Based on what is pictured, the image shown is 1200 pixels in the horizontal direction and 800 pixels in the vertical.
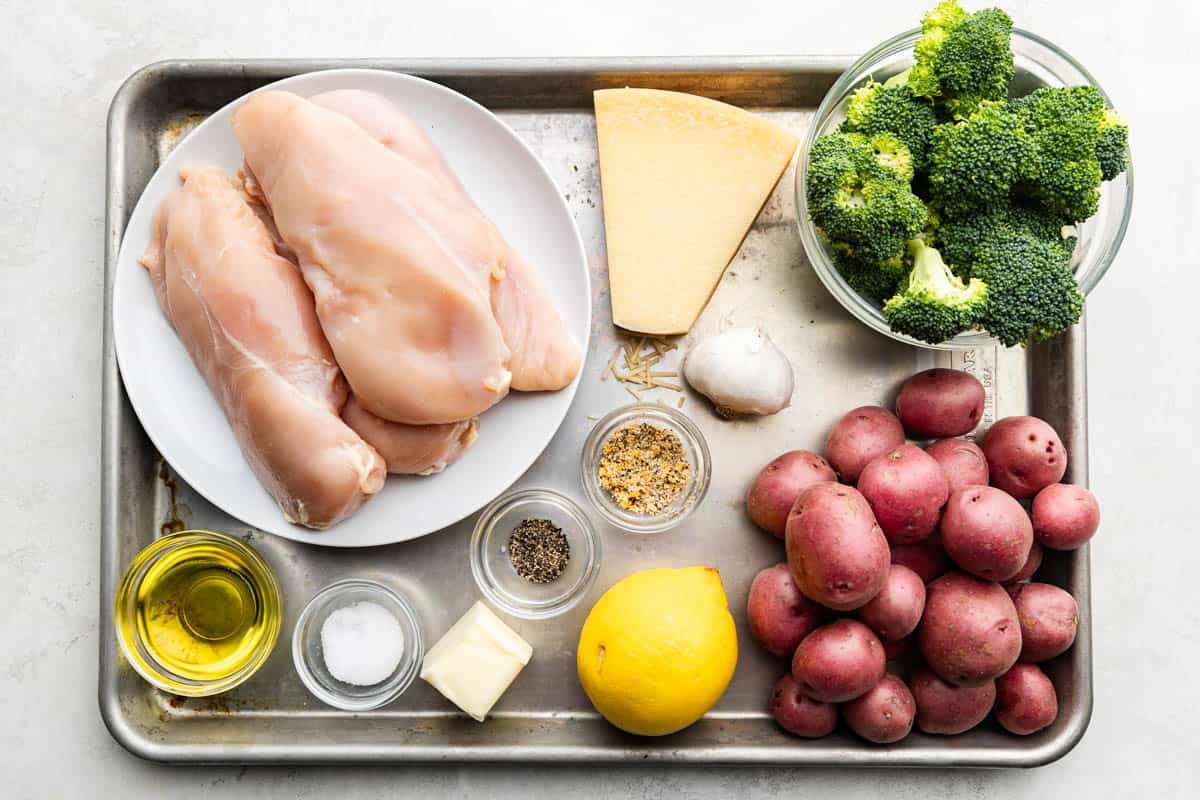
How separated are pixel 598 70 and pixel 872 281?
1.92 feet

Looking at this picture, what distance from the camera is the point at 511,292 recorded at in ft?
5.00

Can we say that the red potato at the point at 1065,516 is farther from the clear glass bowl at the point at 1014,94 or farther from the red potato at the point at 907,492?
the clear glass bowl at the point at 1014,94

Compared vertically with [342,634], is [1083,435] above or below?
above

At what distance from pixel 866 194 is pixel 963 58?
242mm

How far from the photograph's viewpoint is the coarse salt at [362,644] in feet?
5.17

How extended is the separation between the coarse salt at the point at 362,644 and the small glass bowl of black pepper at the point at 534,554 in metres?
0.17

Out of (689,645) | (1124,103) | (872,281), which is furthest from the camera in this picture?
(1124,103)

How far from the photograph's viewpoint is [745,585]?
164cm

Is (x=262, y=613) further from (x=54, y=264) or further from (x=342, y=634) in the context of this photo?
(x=54, y=264)

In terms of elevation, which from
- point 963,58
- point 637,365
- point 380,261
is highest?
point 963,58

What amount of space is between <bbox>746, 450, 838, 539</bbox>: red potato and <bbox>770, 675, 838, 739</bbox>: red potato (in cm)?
25

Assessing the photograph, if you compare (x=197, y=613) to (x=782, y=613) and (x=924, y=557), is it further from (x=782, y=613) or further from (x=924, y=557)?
(x=924, y=557)

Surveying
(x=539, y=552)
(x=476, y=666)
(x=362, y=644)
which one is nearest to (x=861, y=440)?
(x=539, y=552)

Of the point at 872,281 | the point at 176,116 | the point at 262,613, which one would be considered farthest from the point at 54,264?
the point at 872,281
